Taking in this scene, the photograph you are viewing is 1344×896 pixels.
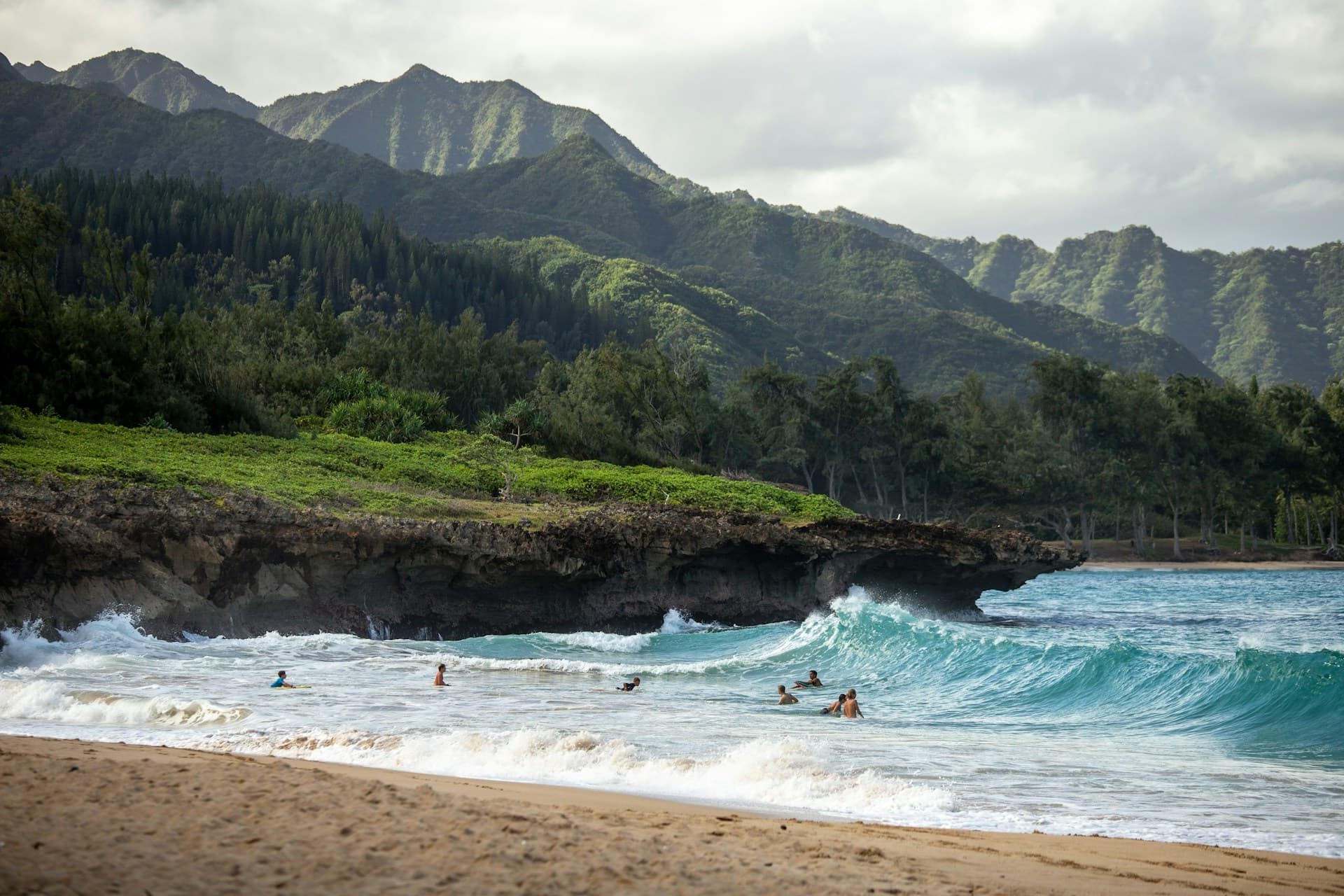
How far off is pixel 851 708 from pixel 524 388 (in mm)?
45144

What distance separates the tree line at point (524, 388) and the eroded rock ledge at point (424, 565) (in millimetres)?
11498

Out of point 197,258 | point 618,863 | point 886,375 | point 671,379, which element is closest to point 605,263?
point 197,258

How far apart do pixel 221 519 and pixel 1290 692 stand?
18622 millimetres

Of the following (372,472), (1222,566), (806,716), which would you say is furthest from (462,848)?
(1222,566)

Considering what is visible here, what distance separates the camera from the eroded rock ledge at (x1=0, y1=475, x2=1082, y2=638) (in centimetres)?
1947

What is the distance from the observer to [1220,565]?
71.9 meters

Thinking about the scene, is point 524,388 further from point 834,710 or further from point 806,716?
point 806,716

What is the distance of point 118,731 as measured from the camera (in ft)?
40.7

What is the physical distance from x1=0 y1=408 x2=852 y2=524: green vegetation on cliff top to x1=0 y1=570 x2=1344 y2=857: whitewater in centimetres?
439

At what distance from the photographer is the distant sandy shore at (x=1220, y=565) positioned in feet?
233

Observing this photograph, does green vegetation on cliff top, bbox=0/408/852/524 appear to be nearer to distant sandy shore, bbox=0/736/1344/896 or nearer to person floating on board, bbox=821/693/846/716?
person floating on board, bbox=821/693/846/716

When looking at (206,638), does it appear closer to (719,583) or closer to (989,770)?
(719,583)

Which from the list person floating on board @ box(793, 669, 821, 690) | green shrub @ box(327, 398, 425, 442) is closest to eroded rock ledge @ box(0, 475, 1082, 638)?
person floating on board @ box(793, 669, 821, 690)

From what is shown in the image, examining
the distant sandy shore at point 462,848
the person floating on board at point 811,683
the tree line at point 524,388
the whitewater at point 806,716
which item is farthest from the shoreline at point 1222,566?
the distant sandy shore at point 462,848
